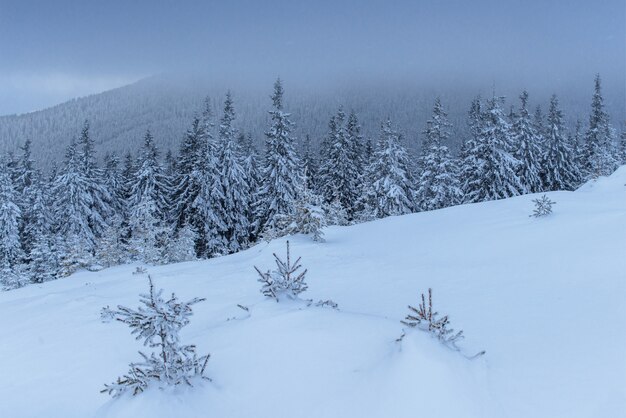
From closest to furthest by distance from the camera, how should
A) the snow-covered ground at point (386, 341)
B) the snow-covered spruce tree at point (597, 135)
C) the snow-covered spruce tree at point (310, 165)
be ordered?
the snow-covered ground at point (386, 341)
the snow-covered spruce tree at point (310, 165)
the snow-covered spruce tree at point (597, 135)

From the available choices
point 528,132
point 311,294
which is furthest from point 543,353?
point 528,132

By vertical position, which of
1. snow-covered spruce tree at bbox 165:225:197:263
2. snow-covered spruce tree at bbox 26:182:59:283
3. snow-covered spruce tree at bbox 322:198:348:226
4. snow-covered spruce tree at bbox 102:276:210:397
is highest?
snow-covered spruce tree at bbox 102:276:210:397

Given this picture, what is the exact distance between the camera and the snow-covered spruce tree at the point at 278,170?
3484 cm

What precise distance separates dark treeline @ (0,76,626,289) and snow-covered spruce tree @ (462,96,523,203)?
3.2 inches

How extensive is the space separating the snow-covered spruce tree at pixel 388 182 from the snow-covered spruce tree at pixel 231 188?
11.6 meters

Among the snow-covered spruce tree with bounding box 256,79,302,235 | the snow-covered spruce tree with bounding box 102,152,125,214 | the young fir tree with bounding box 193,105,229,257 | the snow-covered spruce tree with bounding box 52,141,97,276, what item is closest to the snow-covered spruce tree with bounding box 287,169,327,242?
the snow-covered spruce tree with bounding box 256,79,302,235

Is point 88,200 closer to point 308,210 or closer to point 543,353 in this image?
point 308,210

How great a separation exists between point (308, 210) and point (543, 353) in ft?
31.9

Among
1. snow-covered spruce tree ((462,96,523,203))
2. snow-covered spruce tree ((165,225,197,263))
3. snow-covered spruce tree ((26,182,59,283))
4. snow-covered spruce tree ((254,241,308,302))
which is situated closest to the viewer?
snow-covered spruce tree ((254,241,308,302))

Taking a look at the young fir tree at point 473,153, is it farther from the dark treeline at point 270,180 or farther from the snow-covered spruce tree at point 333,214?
the snow-covered spruce tree at point 333,214

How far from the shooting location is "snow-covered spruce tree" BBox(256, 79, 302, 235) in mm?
34844

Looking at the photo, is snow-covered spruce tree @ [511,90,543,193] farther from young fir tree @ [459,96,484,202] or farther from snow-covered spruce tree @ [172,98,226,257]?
snow-covered spruce tree @ [172,98,226,257]

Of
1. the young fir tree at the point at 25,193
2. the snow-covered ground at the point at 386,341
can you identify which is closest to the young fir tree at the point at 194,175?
the young fir tree at the point at 25,193

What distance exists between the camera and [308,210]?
44.6 ft
